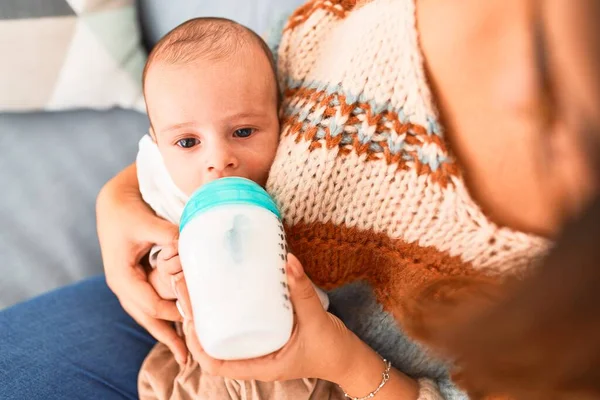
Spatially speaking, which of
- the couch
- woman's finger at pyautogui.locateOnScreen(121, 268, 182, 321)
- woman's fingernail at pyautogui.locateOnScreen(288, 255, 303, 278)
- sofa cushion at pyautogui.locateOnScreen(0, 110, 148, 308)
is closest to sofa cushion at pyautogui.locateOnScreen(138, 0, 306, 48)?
the couch

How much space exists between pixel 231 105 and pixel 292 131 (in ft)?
0.37

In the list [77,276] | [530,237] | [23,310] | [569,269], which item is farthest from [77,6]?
[569,269]

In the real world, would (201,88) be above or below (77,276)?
above

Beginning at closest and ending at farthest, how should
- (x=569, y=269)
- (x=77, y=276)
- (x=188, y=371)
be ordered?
(x=569, y=269), (x=188, y=371), (x=77, y=276)

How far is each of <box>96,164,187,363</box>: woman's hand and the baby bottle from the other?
24 cm

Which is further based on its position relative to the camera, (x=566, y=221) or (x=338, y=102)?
(x=338, y=102)

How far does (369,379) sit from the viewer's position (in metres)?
0.79

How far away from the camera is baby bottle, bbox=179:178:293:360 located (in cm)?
59

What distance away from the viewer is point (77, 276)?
1.24m

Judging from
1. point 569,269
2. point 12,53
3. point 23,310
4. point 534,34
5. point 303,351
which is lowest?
point 23,310

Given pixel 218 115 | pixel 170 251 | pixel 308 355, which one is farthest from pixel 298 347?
pixel 218 115

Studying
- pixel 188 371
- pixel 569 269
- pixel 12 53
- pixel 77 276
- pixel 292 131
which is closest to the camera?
pixel 569 269

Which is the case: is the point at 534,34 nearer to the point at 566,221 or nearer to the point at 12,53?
the point at 566,221

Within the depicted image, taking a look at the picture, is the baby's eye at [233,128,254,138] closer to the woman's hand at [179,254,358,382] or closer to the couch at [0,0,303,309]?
the woman's hand at [179,254,358,382]
